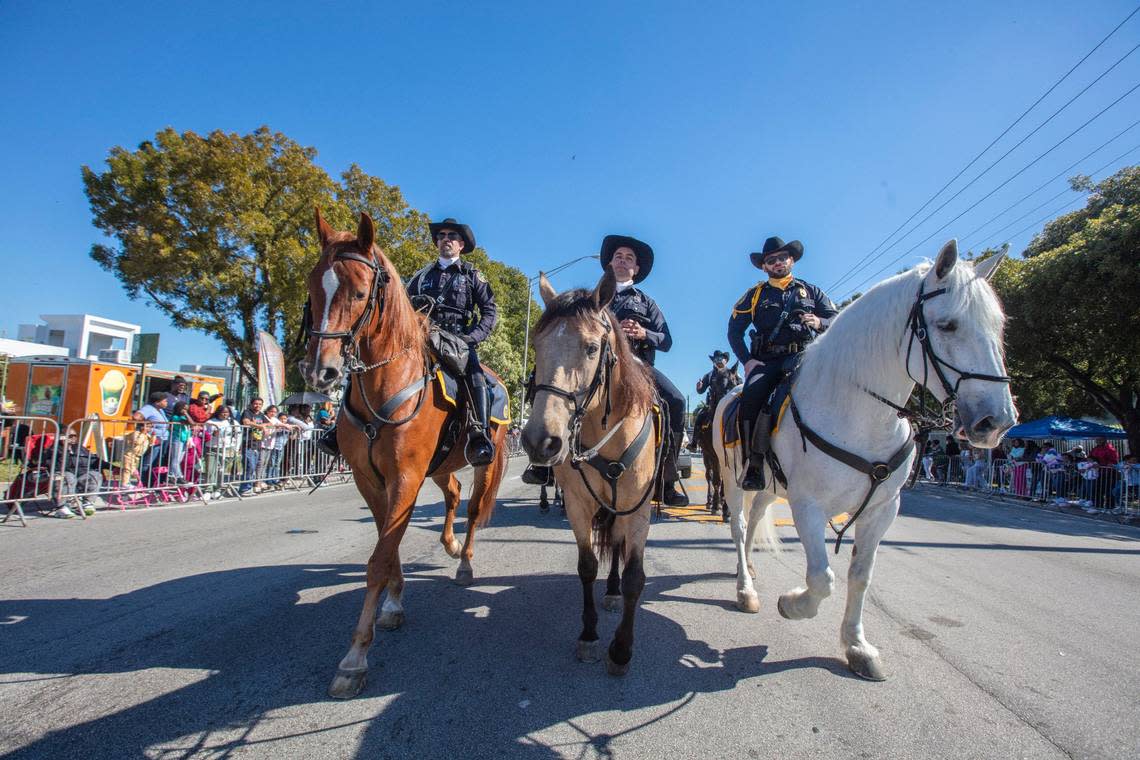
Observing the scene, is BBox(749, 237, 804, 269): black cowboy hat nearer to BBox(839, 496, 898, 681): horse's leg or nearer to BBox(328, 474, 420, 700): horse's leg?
BBox(839, 496, 898, 681): horse's leg

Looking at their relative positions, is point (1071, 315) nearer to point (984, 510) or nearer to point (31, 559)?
point (984, 510)

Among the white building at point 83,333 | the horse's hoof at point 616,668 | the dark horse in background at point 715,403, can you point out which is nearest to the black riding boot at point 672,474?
the horse's hoof at point 616,668

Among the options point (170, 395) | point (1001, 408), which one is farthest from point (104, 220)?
point (1001, 408)

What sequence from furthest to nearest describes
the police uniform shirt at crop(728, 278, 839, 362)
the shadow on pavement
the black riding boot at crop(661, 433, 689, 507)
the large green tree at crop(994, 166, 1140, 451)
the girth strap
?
the large green tree at crop(994, 166, 1140, 451) < the police uniform shirt at crop(728, 278, 839, 362) < the black riding boot at crop(661, 433, 689, 507) < the girth strap < the shadow on pavement

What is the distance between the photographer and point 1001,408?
2672 mm

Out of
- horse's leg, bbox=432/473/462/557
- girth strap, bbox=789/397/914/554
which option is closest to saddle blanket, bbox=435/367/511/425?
horse's leg, bbox=432/473/462/557

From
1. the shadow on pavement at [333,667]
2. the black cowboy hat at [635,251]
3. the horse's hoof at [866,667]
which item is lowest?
the shadow on pavement at [333,667]

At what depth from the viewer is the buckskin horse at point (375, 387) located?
2.92m

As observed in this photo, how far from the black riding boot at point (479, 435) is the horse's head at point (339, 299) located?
1.21m

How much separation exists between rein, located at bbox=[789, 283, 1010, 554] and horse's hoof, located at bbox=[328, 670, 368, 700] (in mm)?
2627

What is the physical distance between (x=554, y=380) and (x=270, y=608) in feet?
9.63

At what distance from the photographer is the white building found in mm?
47562

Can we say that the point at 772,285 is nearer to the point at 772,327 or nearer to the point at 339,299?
the point at 772,327

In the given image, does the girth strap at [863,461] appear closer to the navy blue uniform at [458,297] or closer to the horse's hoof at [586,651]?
the horse's hoof at [586,651]
